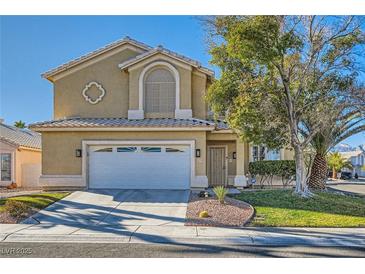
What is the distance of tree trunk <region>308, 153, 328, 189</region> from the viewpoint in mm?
17906

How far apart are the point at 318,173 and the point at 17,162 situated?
18.2 meters

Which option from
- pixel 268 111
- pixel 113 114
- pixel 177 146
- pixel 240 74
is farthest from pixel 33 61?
pixel 268 111

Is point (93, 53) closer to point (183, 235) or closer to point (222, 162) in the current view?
point (222, 162)

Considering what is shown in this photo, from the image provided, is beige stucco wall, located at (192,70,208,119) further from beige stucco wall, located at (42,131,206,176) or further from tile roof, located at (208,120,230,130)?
beige stucco wall, located at (42,131,206,176)

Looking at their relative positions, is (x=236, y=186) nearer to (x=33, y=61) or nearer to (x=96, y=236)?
(x=96, y=236)

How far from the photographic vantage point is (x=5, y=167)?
69.0ft

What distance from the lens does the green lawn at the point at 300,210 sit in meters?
10.7

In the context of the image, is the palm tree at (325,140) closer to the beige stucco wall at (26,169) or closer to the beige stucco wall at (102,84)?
the beige stucco wall at (102,84)

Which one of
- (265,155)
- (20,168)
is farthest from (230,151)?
(20,168)

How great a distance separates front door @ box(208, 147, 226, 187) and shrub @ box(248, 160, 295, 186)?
176 centimetres

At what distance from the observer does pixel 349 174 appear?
40750 mm

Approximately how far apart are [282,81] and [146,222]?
840 cm

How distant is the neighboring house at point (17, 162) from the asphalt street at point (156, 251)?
14.1 meters

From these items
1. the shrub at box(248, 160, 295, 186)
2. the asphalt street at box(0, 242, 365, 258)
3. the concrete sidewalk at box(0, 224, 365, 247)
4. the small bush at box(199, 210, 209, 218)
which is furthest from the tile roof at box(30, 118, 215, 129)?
the asphalt street at box(0, 242, 365, 258)
